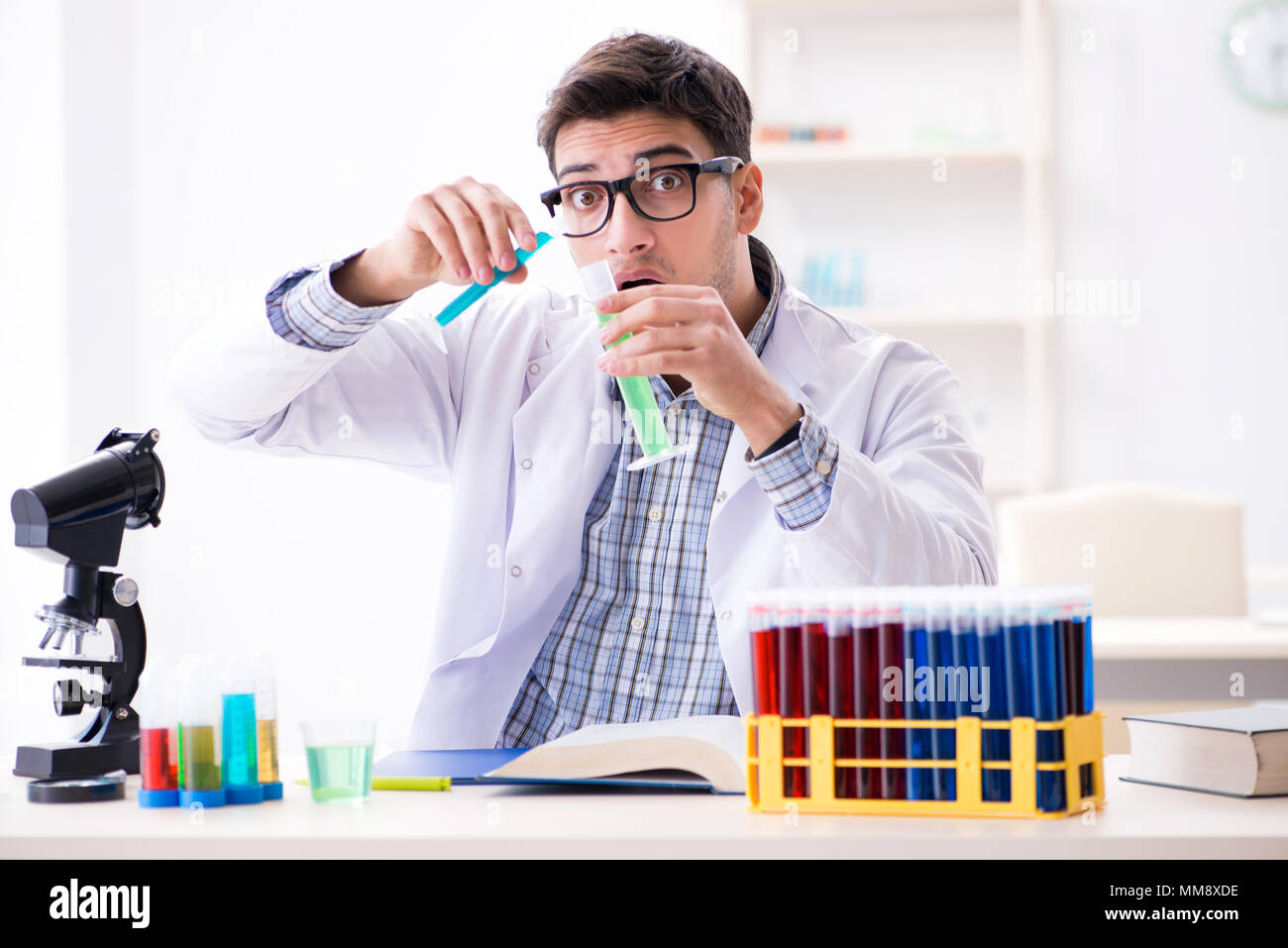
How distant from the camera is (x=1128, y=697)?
2.36m

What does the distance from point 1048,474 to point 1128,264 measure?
79 cm

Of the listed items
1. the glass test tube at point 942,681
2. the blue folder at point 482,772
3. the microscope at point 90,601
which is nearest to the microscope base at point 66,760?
the microscope at point 90,601

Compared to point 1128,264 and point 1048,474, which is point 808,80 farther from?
point 1048,474

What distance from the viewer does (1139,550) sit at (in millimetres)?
3020

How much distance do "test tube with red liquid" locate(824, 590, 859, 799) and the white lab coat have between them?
0.44 m

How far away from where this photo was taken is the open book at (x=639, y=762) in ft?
3.58

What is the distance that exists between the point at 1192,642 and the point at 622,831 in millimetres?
1733

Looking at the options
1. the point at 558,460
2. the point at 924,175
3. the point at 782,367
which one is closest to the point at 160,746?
the point at 558,460

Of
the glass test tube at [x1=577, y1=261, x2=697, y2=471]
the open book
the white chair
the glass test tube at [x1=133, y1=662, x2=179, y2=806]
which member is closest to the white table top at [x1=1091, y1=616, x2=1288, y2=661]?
the white chair

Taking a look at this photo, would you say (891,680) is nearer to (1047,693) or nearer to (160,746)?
(1047,693)

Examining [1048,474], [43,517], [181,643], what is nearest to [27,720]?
[181,643]

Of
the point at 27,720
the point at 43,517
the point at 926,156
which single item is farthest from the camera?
the point at 926,156

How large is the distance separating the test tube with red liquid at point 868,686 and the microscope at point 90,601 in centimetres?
69

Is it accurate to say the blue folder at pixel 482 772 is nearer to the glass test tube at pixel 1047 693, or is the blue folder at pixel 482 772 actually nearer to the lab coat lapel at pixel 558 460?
the glass test tube at pixel 1047 693
